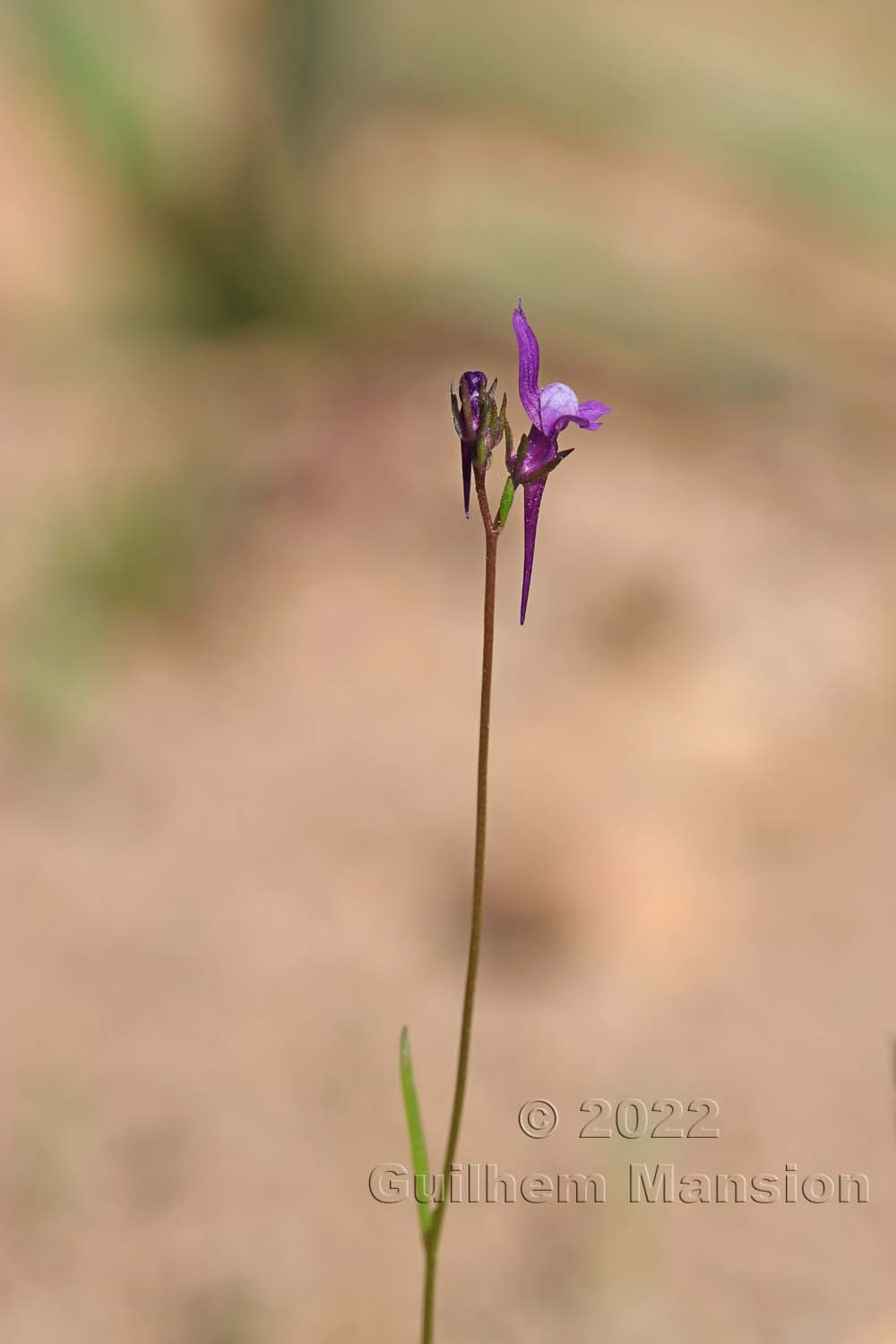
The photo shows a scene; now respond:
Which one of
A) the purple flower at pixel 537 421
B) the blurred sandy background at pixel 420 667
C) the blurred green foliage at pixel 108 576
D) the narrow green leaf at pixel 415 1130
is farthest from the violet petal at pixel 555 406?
the blurred green foliage at pixel 108 576

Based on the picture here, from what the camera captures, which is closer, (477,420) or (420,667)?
(477,420)

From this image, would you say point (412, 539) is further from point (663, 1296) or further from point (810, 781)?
point (663, 1296)

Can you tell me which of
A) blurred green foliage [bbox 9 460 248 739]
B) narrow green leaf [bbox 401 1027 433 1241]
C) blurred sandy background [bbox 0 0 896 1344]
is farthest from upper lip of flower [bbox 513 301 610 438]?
blurred green foliage [bbox 9 460 248 739]

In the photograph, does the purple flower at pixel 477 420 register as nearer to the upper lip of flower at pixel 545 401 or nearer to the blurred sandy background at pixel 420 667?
the upper lip of flower at pixel 545 401

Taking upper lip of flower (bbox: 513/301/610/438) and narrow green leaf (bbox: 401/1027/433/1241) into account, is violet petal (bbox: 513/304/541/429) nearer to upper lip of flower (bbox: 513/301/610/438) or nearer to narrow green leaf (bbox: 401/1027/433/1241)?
upper lip of flower (bbox: 513/301/610/438)

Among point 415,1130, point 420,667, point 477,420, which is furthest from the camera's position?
point 420,667

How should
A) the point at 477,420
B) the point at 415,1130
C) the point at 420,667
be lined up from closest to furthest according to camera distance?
1. the point at 477,420
2. the point at 415,1130
3. the point at 420,667

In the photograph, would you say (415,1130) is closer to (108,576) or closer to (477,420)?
(477,420)

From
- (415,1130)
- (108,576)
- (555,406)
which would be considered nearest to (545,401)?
(555,406)

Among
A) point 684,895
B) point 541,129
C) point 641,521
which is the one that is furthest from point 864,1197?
point 541,129
